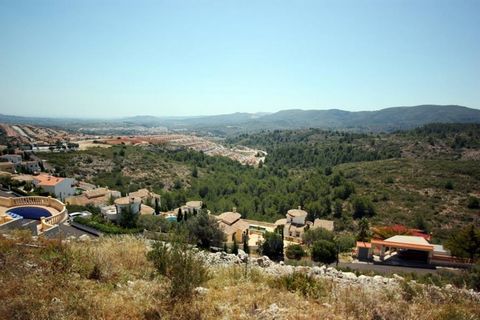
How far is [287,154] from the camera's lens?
88188 mm

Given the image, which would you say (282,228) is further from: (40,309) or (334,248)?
(40,309)

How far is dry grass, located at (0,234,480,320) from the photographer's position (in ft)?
14.0

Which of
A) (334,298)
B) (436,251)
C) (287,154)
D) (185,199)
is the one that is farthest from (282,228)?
(287,154)

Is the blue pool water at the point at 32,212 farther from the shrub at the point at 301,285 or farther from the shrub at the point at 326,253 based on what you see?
the shrub at the point at 326,253

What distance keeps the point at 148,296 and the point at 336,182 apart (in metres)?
43.7

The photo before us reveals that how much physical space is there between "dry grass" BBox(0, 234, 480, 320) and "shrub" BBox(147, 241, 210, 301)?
0.17 metres

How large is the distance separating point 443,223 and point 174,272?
114ft

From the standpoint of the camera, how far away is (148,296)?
15.8 ft

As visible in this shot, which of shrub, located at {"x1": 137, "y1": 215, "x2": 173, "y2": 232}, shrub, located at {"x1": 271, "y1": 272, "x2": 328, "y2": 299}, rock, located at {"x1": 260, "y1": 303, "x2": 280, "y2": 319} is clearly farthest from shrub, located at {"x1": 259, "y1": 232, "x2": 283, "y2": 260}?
rock, located at {"x1": 260, "y1": 303, "x2": 280, "y2": 319}

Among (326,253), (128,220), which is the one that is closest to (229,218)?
(128,220)

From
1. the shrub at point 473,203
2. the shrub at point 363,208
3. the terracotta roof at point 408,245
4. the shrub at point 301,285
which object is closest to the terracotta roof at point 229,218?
the shrub at point 363,208

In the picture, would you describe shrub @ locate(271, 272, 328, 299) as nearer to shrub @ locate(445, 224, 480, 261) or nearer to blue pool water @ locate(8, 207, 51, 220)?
blue pool water @ locate(8, 207, 51, 220)

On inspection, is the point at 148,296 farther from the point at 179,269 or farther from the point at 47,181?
the point at 47,181

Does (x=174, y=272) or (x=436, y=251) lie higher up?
(x=174, y=272)
